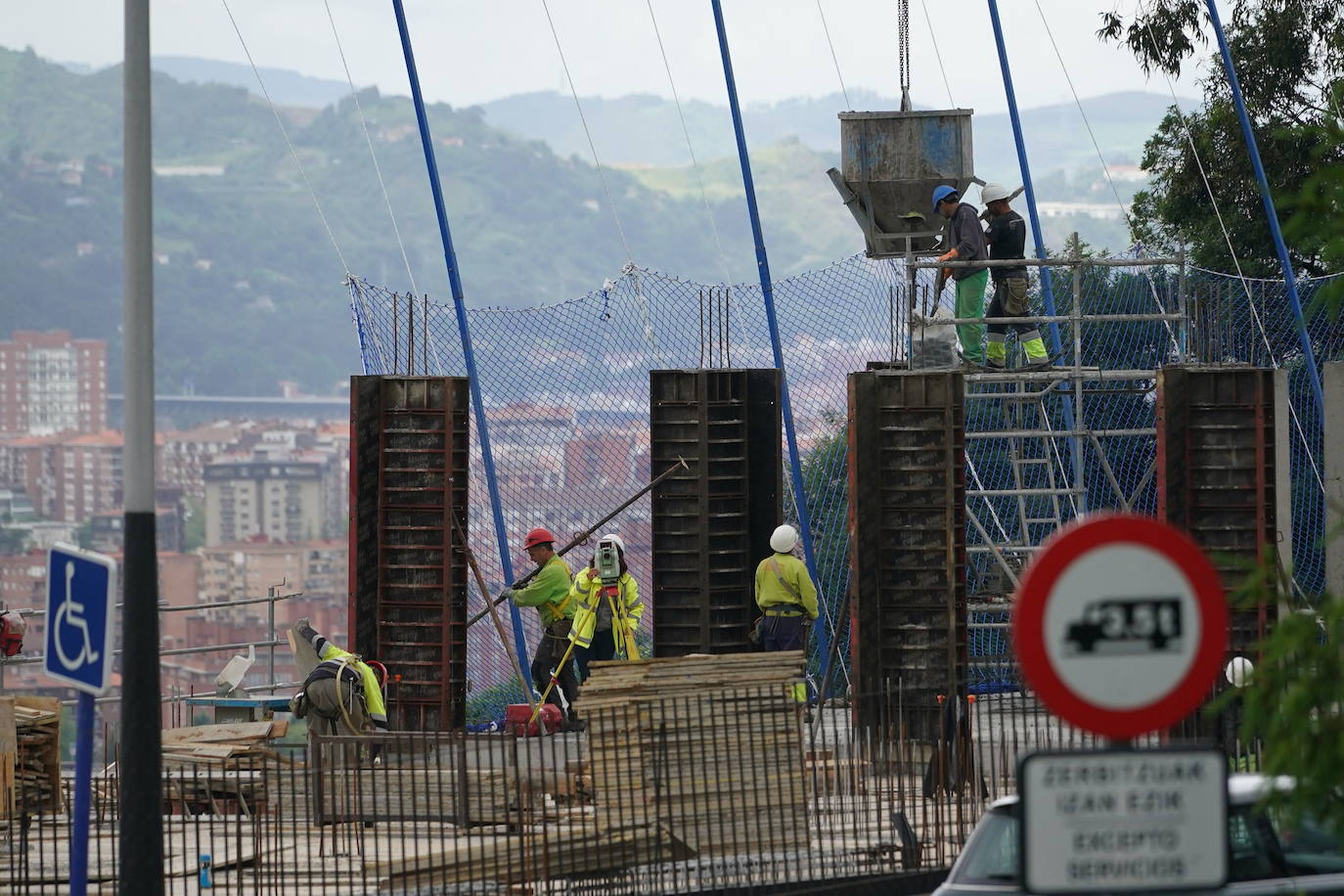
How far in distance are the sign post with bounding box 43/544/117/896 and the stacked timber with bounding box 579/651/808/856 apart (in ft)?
12.7

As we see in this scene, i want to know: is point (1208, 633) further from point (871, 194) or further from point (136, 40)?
point (871, 194)

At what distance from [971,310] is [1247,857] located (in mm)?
11220

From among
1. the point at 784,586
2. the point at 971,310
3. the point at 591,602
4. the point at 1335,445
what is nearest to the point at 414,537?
the point at 591,602

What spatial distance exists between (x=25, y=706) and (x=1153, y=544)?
1259 centimetres

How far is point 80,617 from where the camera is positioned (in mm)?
9625

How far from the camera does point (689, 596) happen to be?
64.8 ft

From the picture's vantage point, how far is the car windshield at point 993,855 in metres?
8.51

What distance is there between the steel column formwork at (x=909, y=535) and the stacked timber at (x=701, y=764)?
14.6ft

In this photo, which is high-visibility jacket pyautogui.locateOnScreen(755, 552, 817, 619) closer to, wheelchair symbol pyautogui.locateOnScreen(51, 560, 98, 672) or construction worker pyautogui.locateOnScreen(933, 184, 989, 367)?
construction worker pyautogui.locateOnScreen(933, 184, 989, 367)

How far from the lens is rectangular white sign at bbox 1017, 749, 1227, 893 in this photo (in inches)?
216

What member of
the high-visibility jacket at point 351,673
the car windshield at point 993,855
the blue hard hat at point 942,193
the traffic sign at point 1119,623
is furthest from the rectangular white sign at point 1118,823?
the blue hard hat at point 942,193

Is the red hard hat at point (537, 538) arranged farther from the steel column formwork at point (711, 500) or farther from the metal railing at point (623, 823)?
the metal railing at point (623, 823)

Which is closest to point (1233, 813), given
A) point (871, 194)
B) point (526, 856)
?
point (526, 856)

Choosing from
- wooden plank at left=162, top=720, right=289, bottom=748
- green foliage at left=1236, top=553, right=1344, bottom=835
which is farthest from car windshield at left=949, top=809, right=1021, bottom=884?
wooden plank at left=162, top=720, right=289, bottom=748
